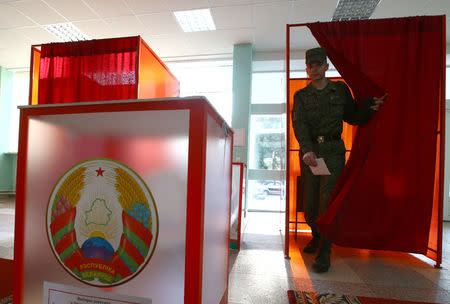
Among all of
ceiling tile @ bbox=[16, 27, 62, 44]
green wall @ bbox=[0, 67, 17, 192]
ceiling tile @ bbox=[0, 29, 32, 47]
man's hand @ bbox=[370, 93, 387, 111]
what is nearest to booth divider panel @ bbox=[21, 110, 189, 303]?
man's hand @ bbox=[370, 93, 387, 111]

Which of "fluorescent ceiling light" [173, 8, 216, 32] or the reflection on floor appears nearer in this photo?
the reflection on floor

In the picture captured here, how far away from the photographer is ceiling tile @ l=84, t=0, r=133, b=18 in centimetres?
360

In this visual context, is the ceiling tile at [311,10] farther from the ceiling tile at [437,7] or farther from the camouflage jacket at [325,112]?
the camouflage jacket at [325,112]

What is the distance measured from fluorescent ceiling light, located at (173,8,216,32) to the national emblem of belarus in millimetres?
3768

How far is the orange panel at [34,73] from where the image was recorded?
284cm

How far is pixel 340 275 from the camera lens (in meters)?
1.56

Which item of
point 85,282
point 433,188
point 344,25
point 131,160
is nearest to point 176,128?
point 131,160

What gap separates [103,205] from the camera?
0.70 meters

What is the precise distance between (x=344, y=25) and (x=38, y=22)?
4820 mm

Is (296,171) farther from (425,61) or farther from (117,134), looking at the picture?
(117,134)

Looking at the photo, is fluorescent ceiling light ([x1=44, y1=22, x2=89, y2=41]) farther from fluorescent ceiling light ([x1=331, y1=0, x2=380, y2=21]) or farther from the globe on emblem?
the globe on emblem

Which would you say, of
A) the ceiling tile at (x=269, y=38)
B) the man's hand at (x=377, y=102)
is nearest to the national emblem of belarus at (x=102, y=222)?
the man's hand at (x=377, y=102)

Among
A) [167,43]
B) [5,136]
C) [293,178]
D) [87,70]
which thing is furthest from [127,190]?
[5,136]

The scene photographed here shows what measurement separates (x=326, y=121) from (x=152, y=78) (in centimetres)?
186
